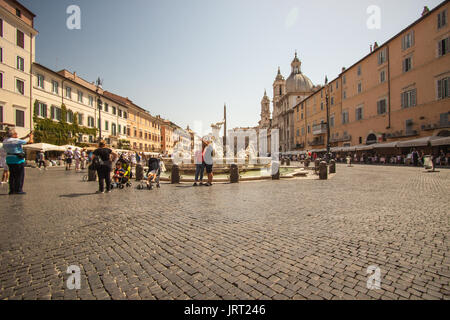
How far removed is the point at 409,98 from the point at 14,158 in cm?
3379

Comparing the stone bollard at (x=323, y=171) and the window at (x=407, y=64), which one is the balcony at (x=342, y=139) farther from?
the stone bollard at (x=323, y=171)

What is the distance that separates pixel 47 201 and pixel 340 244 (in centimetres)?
744

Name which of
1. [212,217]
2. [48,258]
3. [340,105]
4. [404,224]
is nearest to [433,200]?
[404,224]

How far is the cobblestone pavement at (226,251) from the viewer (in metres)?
2.11

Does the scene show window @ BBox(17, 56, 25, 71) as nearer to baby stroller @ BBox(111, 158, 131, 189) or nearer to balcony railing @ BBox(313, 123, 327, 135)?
baby stroller @ BBox(111, 158, 131, 189)

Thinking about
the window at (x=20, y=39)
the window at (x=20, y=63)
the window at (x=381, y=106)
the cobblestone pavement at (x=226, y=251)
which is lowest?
the cobblestone pavement at (x=226, y=251)

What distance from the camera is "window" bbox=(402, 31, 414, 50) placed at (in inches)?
968

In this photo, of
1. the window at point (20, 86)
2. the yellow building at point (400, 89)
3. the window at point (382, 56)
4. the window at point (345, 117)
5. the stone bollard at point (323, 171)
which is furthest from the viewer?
the window at point (345, 117)

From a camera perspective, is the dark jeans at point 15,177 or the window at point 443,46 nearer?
the dark jeans at point 15,177

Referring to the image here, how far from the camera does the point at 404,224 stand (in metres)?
3.98

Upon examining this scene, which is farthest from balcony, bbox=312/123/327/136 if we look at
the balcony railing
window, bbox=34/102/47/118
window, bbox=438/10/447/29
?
window, bbox=34/102/47/118

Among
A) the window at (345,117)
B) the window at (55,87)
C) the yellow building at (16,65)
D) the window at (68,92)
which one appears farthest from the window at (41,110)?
the window at (345,117)

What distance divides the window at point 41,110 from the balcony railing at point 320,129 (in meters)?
44.2

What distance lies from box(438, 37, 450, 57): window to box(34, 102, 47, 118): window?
138 ft
